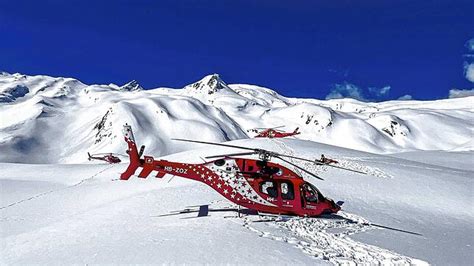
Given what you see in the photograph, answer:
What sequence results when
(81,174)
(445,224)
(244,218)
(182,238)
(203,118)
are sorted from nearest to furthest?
1. (182,238)
2. (244,218)
3. (445,224)
4. (81,174)
5. (203,118)

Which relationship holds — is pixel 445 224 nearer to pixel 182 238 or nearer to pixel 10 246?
pixel 182 238

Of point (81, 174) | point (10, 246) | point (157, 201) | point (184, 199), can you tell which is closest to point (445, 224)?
point (184, 199)

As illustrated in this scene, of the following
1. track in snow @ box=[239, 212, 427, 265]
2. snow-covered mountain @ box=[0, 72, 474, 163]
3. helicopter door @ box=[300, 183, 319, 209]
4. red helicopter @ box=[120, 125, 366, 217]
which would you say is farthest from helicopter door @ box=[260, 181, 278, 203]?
snow-covered mountain @ box=[0, 72, 474, 163]

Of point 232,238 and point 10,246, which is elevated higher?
point 232,238

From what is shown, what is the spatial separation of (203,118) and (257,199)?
360 ft

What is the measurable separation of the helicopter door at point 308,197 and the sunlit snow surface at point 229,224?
0.65m

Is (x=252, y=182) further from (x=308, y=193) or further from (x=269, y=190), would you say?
(x=308, y=193)

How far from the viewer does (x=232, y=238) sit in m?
12.2

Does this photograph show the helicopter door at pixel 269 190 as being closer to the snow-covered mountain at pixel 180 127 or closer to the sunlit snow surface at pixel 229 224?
the sunlit snow surface at pixel 229 224

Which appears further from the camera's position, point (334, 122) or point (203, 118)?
point (334, 122)

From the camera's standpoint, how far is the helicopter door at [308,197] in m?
15.5

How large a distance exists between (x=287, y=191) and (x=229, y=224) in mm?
2932

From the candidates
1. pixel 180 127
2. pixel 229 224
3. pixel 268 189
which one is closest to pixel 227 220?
pixel 229 224

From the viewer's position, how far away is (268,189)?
15266 millimetres
